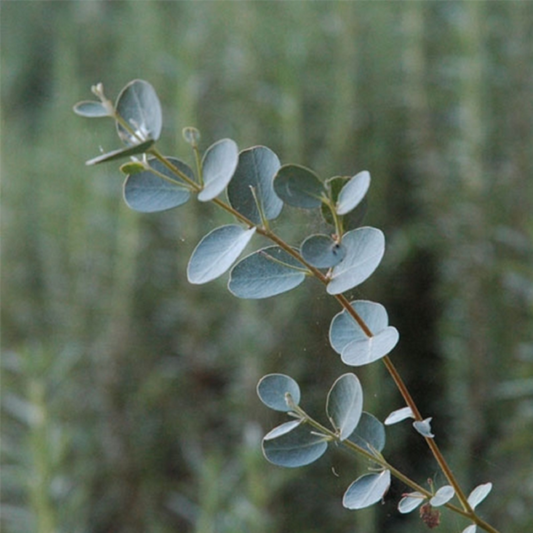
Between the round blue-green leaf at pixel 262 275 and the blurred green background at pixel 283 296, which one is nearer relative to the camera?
the round blue-green leaf at pixel 262 275

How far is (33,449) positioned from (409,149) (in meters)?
0.56

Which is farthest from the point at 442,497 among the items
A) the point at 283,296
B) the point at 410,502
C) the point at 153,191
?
the point at 283,296

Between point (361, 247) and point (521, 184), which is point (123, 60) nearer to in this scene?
point (521, 184)

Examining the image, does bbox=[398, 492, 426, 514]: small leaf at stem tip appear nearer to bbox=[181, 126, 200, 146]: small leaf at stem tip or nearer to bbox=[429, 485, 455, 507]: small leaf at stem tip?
bbox=[429, 485, 455, 507]: small leaf at stem tip

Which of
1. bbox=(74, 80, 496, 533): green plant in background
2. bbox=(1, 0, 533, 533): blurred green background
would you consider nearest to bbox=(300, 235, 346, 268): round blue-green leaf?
bbox=(74, 80, 496, 533): green plant in background

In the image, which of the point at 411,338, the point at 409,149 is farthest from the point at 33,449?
the point at 409,149

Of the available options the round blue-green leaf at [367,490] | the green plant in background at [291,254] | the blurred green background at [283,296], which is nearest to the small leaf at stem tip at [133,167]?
the green plant in background at [291,254]

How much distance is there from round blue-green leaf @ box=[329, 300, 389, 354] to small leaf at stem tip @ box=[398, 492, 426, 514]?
0.05 meters

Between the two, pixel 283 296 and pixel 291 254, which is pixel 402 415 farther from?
pixel 283 296

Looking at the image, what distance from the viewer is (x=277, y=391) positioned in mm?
249

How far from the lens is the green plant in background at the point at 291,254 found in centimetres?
22

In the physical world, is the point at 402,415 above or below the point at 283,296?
above

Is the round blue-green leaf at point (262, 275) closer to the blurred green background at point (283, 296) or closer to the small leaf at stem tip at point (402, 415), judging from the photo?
the small leaf at stem tip at point (402, 415)

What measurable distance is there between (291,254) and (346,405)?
0.15 feet
